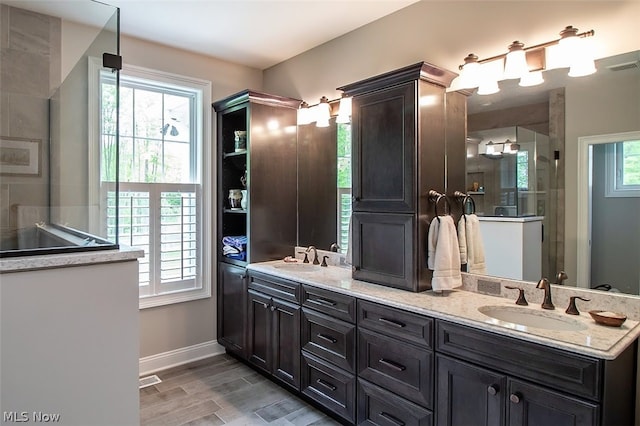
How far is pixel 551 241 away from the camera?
202 cm

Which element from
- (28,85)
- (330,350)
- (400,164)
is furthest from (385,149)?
(28,85)

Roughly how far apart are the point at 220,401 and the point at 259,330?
0.57 m

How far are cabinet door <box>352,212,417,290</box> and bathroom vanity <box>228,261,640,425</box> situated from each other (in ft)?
0.25

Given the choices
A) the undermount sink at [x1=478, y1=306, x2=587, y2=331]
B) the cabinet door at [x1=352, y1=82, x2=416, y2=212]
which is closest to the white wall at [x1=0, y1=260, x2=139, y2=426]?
the cabinet door at [x1=352, y1=82, x2=416, y2=212]

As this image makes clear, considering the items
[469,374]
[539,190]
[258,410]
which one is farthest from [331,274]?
[539,190]

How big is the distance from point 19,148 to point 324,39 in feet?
7.81

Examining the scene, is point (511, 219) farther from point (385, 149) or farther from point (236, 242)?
point (236, 242)

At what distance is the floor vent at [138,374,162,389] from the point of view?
3.05m

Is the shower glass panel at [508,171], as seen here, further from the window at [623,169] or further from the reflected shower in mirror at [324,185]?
the reflected shower in mirror at [324,185]

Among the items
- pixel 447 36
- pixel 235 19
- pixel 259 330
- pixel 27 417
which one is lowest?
pixel 259 330

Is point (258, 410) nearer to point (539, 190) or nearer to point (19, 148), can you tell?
point (539, 190)

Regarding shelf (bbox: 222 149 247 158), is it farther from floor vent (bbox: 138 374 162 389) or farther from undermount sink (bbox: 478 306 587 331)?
undermount sink (bbox: 478 306 587 331)

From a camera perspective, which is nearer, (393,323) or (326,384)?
(393,323)

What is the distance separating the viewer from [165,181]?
133 inches
